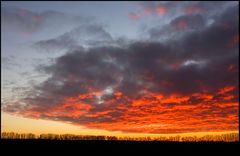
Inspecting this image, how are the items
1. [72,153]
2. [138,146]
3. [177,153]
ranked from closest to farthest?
[72,153], [177,153], [138,146]

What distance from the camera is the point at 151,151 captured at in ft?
120

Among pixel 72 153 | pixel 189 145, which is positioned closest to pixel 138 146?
pixel 189 145

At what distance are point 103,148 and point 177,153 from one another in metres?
7.92

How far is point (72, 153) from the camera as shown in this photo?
33.2 metres

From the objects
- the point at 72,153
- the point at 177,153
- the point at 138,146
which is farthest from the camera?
the point at 138,146

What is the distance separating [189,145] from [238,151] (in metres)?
5.93

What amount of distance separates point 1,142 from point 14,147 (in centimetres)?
378

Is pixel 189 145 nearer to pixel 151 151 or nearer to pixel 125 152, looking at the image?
pixel 151 151

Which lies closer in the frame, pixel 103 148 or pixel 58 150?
pixel 58 150

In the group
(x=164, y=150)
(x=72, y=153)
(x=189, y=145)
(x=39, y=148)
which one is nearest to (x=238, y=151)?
(x=189, y=145)

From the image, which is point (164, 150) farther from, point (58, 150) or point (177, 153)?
point (58, 150)

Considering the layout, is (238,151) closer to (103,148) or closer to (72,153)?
(103,148)

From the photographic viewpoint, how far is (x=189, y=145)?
4228 cm

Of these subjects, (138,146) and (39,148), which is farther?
(138,146)
